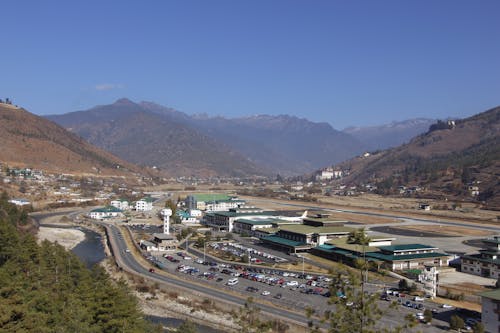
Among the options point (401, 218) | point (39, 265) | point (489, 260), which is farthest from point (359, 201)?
point (39, 265)

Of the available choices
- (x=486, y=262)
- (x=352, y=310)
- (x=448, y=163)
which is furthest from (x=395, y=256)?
(x=448, y=163)

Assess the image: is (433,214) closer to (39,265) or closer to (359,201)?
(359,201)

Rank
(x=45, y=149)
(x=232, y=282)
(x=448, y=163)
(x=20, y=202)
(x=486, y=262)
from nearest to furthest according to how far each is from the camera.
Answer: (x=232, y=282), (x=486, y=262), (x=20, y=202), (x=448, y=163), (x=45, y=149)

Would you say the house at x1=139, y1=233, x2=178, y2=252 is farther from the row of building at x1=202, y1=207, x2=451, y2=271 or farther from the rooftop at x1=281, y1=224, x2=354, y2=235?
the rooftop at x1=281, y1=224, x2=354, y2=235

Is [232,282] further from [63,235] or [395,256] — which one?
[63,235]

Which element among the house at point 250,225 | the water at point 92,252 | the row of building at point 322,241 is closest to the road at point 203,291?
the water at point 92,252

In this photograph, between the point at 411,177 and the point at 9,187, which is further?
the point at 411,177

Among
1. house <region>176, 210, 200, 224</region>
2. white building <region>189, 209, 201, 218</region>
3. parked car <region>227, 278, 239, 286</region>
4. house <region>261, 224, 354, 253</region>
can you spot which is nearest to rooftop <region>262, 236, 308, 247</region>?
house <region>261, 224, 354, 253</region>
